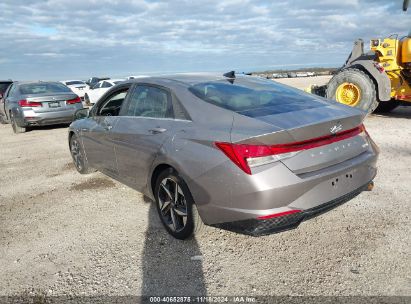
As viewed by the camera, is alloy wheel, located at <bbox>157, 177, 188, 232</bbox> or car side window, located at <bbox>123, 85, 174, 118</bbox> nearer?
alloy wheel, located at <bbox>157, 177, 188, 232</bbox>

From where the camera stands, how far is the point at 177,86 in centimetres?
377

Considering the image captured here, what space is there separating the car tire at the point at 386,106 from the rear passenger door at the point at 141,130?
8863 mm

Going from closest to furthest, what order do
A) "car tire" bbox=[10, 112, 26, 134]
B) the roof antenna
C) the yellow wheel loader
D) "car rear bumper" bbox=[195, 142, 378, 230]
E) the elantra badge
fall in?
"car rear bumper" bbox=[195, 142, 378, 230] → the elantra badge → the roof antenna → the yellow wheel loader → "car tire" bbox=[10, 112, 26, 134]

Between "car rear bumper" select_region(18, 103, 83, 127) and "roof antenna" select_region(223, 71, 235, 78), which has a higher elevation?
"roof antenna" select_region(223, 71, 235, 78)

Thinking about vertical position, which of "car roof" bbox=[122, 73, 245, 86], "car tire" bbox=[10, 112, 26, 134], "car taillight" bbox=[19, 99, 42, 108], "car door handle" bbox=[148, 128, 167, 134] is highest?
"car roof" bbox=[122, 73, 245, 86]

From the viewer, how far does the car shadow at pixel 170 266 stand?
2.79 meters

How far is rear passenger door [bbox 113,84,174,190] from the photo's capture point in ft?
12.0

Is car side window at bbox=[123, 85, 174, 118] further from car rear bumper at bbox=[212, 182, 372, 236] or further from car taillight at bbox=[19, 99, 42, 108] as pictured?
car taillight at bbox=[19, 99, 42, 108]

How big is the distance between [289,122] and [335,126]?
1.44 ft

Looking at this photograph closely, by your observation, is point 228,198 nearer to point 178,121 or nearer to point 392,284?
point 178,121

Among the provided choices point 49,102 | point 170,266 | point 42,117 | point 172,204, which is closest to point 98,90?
point 49,102

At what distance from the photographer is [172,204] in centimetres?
358

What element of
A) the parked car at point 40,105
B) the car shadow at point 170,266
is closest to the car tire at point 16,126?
the parked car at point 40,105

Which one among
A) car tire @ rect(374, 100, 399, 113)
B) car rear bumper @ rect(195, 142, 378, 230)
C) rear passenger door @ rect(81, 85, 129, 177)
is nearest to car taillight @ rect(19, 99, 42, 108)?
rear passenger door @ rect(81, 85, 129, 177)
